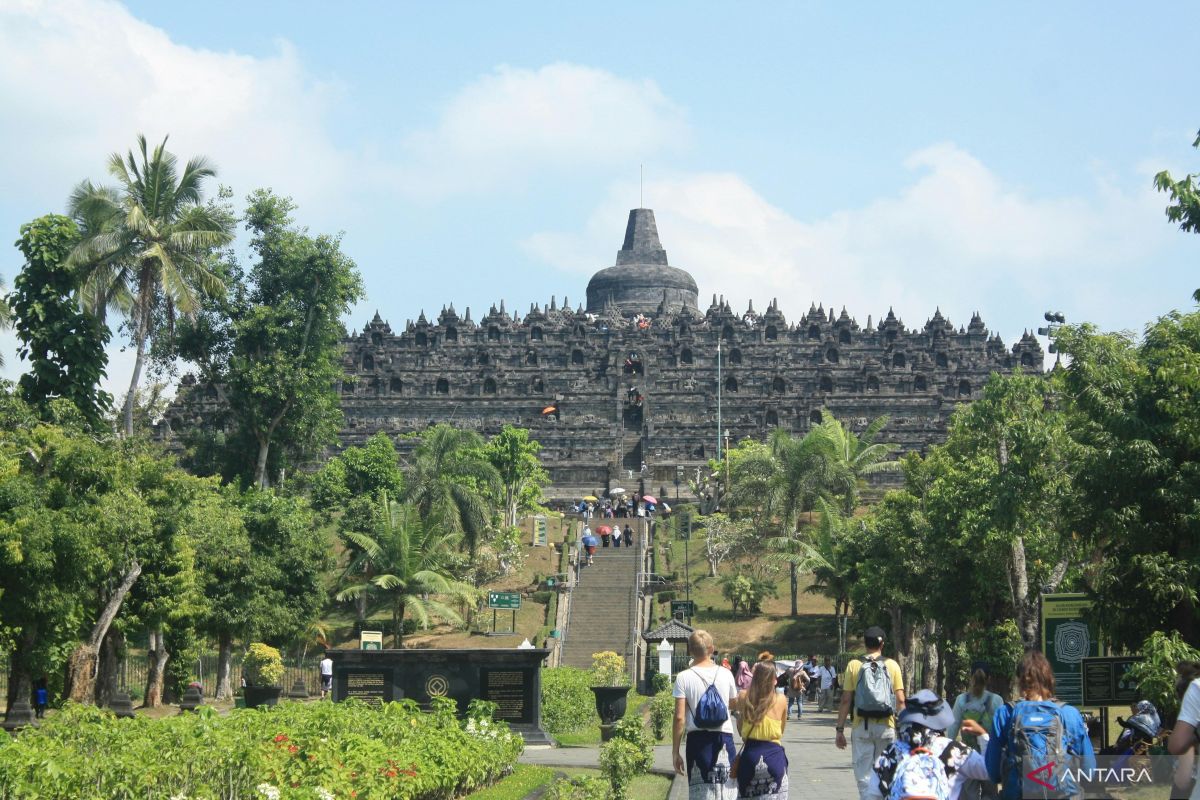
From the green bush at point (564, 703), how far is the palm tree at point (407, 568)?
51.1 feet

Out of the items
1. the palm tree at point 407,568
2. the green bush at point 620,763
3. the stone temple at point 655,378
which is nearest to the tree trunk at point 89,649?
the palm tree at point 407,568

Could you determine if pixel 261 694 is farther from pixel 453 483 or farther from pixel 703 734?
pixel 453 483

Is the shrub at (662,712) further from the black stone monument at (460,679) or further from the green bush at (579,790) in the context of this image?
the green bush at (579,790)

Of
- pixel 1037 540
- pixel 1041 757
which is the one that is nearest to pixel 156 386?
pixel 1037 540

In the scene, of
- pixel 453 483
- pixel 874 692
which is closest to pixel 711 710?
pixel 874 692

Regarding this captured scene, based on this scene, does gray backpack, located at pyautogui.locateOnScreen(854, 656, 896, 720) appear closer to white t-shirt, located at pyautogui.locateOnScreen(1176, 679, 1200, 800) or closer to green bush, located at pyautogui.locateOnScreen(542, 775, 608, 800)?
green bush, located at pyautogui.locateOnScreen(542, 775, 608, 800)

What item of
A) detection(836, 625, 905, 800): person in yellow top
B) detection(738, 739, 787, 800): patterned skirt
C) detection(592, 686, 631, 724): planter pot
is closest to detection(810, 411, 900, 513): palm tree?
detection(592, 686, 631, 724): planter pot

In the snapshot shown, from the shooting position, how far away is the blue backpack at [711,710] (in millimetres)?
12344

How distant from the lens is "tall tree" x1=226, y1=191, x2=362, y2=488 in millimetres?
54062

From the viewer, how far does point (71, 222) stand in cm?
4119

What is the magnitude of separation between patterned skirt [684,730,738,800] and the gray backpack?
7.41ft

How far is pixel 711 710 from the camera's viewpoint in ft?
40.5

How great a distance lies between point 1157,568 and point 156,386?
246ft

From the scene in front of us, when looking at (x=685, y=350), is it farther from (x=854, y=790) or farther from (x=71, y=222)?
(x=854, y=790)
